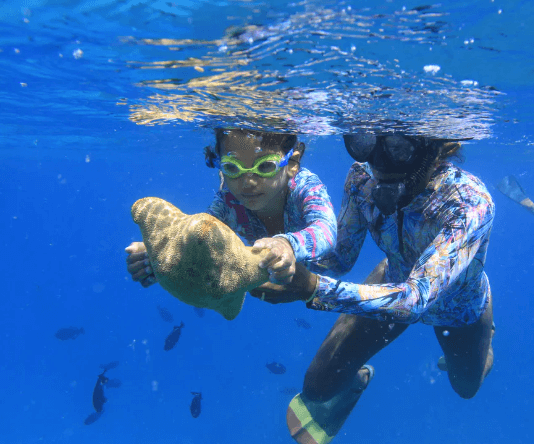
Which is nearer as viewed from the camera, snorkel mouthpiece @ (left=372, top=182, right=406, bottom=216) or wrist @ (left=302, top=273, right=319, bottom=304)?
wrist @ (left=302, top=273, right=319, bottom=304)

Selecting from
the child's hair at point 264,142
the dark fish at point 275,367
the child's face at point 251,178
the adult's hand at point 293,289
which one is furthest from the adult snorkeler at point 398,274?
the dark fish at point 275,367

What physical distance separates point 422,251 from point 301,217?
62.5 inches

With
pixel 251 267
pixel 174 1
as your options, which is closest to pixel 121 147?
pixel 174 1

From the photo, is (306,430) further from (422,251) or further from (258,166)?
(258,166)

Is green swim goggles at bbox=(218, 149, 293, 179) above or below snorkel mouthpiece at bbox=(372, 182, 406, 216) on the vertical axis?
above

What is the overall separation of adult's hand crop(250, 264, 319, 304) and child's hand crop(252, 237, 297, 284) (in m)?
0.10

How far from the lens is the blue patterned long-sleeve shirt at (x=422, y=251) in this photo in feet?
10.3

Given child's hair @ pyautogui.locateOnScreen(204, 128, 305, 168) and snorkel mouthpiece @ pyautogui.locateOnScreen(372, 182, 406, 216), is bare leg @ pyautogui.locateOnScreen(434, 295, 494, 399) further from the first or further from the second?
child's hair @ pyautogui.locateOnScreen(204, 128, 305, 168)

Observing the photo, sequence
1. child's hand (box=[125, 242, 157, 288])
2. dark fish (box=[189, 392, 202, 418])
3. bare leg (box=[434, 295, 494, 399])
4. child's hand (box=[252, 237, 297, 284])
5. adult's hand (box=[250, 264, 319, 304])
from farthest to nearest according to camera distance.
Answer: dark fish (box=[189, 392, 202, 418]), bare leg (box=[434, 295, 494, 399]), child's hand (box=[125, 242, 157, 288]), adult's hand (box=[250, 264, 319, 304]), child's hand (box=[252, 237, 297, 284])

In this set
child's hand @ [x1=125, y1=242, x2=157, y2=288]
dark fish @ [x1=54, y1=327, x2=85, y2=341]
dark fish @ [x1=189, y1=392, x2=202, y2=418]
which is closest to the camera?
child's hand @ [x1=125, y1=242, x2=157, y2=288]

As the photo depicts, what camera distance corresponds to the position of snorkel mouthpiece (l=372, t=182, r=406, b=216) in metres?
4.11

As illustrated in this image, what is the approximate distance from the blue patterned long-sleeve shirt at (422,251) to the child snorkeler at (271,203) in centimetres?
49

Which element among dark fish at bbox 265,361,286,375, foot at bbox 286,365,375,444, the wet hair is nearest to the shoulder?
the wet hair

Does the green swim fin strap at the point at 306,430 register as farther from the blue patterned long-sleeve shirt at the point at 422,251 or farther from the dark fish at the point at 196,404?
the blue patterned long-sleeve shirt at the point at 422,251
